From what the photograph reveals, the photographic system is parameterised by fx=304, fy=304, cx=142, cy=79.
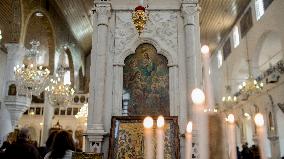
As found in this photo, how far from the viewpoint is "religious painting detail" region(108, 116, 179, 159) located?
19.7ft

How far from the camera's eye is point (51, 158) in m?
3.45

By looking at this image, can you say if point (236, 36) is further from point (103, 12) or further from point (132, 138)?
point (132, 138)

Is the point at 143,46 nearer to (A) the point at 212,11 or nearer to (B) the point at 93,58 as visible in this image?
(B) the point at 93,58

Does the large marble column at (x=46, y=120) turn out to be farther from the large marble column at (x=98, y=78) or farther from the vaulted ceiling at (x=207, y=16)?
the large marble column at (x=98, y=78)

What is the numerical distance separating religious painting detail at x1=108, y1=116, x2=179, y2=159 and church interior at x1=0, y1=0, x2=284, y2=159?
0.8 inches

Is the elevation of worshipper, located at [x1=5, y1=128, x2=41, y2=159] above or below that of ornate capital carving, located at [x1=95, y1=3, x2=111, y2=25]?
below

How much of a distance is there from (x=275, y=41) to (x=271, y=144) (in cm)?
535

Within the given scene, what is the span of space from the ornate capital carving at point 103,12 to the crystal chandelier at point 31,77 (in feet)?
18.6

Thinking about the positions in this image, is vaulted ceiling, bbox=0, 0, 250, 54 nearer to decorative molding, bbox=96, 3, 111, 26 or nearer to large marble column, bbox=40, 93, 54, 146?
large marble column, bbox=40, 93, 54, 146

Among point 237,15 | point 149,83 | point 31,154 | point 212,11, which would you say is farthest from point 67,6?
point 31,154

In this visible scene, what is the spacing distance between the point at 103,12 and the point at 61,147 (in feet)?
14.2

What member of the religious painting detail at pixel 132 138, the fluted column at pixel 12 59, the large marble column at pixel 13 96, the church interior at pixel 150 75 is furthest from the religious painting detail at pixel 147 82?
the fluted column at pixel 12 59

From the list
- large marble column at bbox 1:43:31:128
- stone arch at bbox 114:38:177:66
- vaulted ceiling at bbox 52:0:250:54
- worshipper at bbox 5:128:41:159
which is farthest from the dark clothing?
vaulted ceiling at bbox 52:0:250:54

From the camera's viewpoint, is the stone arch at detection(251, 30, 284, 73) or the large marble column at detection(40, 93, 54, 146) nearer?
the stone arch at detection(251, 30, 284, 73)
